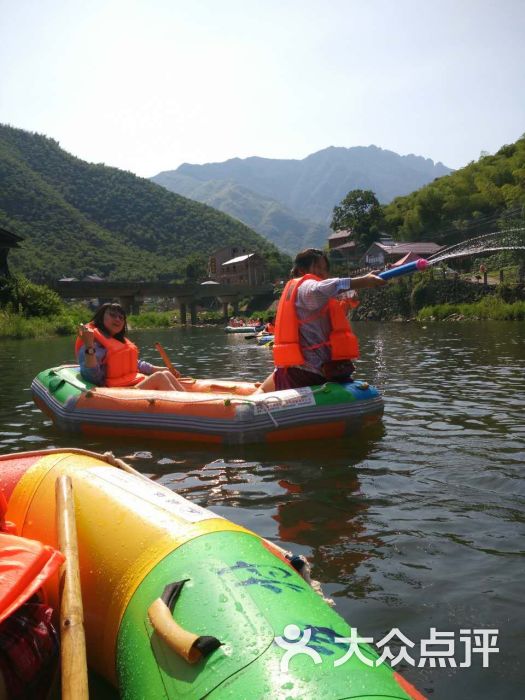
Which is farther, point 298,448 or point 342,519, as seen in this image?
point 298,448

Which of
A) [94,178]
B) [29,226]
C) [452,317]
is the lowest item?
[452,317]

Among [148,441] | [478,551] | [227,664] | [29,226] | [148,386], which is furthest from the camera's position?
[29,226]

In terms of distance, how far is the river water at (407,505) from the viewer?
302 centimetres

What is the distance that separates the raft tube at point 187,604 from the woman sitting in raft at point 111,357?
14.7 ft

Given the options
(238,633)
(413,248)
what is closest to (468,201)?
(413,248)

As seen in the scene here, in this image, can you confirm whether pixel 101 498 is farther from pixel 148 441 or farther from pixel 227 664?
pixel 148 441

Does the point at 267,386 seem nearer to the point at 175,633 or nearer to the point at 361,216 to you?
the point at 175,633

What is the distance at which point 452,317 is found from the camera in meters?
33.3

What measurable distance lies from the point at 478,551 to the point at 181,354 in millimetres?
16607

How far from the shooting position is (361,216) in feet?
213

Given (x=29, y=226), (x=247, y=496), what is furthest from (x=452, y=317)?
(x=29, y=226)

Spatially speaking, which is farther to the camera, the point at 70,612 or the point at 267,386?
the point at 267,386

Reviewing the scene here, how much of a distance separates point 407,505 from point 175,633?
3.04 m

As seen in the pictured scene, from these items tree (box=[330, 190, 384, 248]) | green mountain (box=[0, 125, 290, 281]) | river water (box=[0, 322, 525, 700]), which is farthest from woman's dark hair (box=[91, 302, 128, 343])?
green mountain (box=[0, 125, 290, 281])
